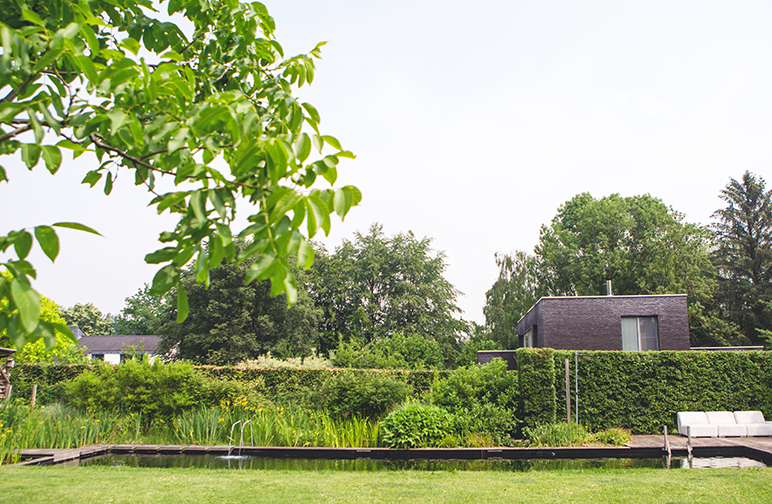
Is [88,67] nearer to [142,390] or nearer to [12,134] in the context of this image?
[12,134]

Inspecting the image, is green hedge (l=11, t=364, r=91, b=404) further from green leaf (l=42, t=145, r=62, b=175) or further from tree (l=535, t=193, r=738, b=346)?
tree (l=535, t=193, r=738, b=346)

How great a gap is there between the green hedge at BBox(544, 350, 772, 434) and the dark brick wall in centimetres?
400

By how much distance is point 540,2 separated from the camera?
7.32 metres

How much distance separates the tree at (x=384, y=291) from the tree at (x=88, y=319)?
52554mm

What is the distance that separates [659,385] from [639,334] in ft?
16.7

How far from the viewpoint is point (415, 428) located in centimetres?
1173

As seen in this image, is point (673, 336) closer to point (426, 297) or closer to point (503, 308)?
point (503, 308)

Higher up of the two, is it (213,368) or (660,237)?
(660,237)

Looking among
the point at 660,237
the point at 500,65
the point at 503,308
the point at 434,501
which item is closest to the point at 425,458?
the point at 434,501

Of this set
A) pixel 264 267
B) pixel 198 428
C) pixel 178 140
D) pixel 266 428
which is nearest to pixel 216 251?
pixel 264 267

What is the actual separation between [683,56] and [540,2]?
18.2ft

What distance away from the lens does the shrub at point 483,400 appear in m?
12.4

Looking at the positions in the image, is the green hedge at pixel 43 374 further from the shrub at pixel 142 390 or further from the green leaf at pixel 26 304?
the green leaf at pixel 26 304

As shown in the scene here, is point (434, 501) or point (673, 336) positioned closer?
point (434, 501)
